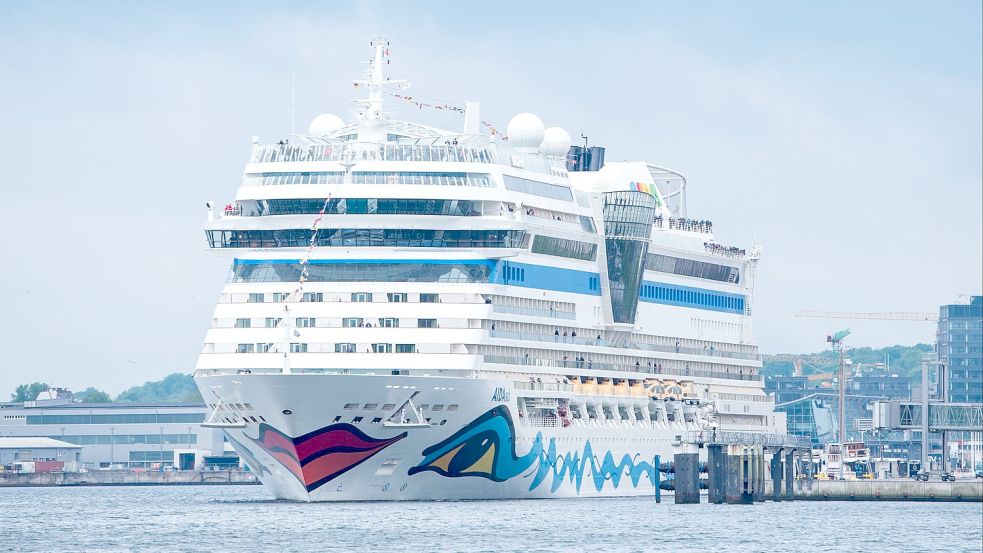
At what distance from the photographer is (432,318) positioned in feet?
273

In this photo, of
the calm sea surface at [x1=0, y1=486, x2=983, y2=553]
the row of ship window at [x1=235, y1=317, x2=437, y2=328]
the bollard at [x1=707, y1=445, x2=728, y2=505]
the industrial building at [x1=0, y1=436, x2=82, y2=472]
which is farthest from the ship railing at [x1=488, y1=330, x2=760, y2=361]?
the industrial building at [x1=0, y1=436, x2=82, y2=472]

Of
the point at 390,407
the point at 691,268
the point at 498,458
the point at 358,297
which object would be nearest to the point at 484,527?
the point at 390,407

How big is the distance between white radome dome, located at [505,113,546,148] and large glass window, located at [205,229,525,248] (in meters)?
7.91

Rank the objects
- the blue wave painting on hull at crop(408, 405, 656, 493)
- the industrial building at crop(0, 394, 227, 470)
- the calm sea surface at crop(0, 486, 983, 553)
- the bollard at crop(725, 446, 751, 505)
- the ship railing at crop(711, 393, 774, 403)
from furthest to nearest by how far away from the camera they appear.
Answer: the industrial building at crop(0, 394, 227, 470) → the ship railing at crop(711, 393, 774, 403) → the bollard at crop(725, 446, 751, 505) → the blue wave painting on hull at crop(408, 405, 656, 493) → the calm sea surface at crop(0, 486, 983, 553)

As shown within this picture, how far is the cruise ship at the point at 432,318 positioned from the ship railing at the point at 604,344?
0.48ft

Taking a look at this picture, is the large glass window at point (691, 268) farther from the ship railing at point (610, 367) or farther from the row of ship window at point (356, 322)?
the row of ship window at point (356, 322)

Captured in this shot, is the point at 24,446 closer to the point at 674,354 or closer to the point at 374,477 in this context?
the point at 674,354

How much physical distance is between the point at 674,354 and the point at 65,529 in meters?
33.5

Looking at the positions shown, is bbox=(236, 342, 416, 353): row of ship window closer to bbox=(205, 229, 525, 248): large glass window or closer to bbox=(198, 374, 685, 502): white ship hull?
bbox=(198, 374, 685, 502): white ship hull

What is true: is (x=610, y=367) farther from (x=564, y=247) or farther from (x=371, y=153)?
(x=371, y=153)

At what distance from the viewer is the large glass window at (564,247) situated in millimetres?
89625

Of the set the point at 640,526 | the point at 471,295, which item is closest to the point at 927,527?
the point at 640,526

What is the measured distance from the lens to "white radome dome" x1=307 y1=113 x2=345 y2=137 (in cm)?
9294

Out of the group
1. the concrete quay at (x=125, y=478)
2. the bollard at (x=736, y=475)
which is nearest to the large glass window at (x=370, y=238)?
the bollard at (x=736, y=475)
